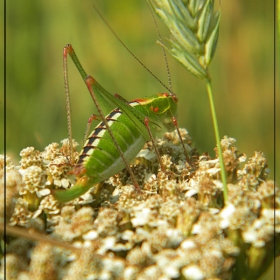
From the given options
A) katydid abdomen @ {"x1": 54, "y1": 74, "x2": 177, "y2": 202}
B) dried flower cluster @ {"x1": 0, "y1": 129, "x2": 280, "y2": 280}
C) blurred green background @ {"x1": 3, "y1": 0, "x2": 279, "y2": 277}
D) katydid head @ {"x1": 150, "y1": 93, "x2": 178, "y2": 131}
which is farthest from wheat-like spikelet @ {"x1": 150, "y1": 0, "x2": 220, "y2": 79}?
blurred green background @ {"x1": 3, "y1": 0, "x2": 279, "y2": 277}

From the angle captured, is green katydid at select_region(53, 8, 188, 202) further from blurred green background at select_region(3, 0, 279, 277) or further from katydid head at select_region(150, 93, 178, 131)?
blurred green background at select_region(3, 0, 279, 277)

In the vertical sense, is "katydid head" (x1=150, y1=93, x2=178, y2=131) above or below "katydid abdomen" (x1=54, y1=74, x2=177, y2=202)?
above

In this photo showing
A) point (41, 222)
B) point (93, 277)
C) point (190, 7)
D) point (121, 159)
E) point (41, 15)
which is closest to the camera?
point (93, 277)

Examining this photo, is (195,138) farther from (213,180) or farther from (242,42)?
(213,180)

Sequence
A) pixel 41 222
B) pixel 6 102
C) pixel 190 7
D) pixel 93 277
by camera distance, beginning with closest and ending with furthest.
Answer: pixel 93 277 → pixel 190 7 → pixel 41 222 → pixel 6 102

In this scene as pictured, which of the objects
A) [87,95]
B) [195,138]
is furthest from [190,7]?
[87,95]

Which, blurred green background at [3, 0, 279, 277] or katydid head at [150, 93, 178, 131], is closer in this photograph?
katydid head at [150, 93, 178, 131]
